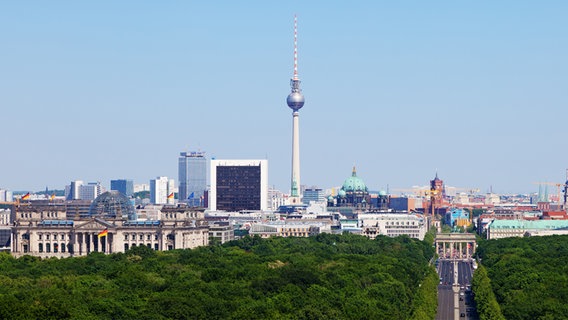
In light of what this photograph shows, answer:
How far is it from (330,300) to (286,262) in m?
51.0

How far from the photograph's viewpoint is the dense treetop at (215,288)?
370 ft

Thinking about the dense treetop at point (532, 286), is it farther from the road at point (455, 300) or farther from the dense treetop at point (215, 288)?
the dense treetop at point (215, 288)

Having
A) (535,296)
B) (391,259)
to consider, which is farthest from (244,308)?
(391,259)

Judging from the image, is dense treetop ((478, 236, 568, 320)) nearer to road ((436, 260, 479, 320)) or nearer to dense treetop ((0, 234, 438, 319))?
road ((436, 260, 479, 320))

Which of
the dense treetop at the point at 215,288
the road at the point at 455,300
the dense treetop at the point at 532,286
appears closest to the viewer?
the dense treetop at the point at 215,288

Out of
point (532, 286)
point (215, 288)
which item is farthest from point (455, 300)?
point (215, 288)

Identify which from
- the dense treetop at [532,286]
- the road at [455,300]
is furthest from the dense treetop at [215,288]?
the dense treetop at [532,286]

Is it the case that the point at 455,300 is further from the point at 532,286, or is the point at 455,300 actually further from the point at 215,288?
the point at 215,288

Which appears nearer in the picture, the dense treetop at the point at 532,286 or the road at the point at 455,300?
the dense treetop at the point at 532,286

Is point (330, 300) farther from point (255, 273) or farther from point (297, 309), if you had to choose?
point (255, 273)

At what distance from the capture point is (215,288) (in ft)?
427

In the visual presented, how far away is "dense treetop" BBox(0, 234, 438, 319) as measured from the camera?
4444 inches

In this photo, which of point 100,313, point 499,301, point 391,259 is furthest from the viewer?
point 391,259

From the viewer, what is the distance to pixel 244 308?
116 m
